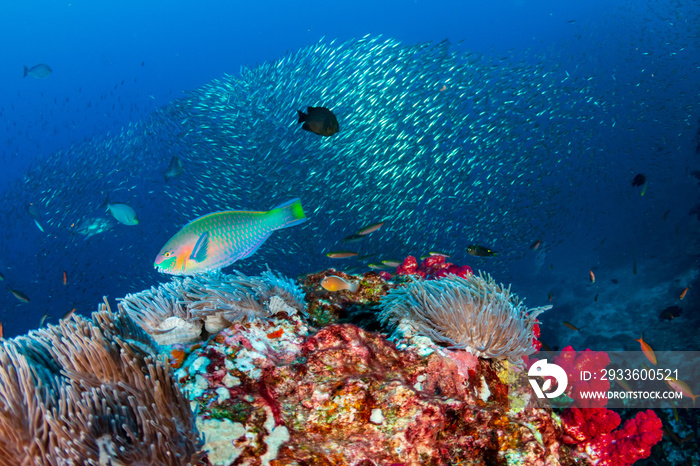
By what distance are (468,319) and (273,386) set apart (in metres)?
1.50

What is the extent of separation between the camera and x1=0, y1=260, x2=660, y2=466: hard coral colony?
4.35ft

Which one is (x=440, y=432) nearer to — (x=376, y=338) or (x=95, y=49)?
(x=376, y=338)

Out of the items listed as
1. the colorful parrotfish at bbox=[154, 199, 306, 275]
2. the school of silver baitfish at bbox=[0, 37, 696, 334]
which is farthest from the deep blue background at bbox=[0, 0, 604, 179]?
the colorful parrotfish at bbox=[154, 199, 306, 275]

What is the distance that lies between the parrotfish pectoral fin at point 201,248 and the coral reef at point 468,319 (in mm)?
1551

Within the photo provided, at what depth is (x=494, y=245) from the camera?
21.0 metres

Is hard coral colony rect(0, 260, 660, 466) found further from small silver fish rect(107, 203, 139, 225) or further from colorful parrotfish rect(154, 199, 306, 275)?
→ small silver fish rect(107, 203, 139, 225)

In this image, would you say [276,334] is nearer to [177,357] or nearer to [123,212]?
[177,357]

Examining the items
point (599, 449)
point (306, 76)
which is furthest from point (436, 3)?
point (599, 449)

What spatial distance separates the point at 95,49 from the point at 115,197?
8279 cm

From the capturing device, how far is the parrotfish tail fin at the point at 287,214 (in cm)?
279

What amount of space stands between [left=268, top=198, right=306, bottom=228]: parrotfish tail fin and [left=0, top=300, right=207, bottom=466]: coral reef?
1.41 meters

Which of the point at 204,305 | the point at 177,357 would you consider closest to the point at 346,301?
the point at 204,305

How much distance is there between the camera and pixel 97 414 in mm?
1328

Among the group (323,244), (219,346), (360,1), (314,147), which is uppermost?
(360,1)
